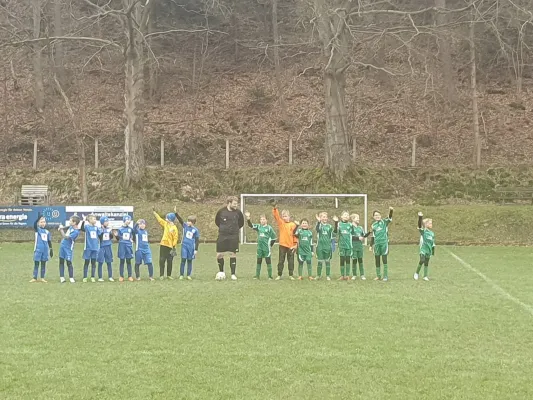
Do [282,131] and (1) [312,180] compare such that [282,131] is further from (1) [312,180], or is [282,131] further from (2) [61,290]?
(2) [61,290]

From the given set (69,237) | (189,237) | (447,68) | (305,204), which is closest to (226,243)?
(189,237)

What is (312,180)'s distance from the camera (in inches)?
1280

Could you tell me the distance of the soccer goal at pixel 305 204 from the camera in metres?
29.9

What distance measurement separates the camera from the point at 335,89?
104 ft

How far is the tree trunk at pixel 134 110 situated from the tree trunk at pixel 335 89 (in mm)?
8445

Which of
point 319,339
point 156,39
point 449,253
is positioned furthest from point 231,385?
point 156,39

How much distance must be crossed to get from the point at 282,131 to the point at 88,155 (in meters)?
10.6

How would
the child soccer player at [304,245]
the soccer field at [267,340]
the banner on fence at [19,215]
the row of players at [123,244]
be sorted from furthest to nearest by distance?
the banner on fence at [19,215], the child soccer player at [304,245], the row of players at [123,244], the soccer field at [267,340]

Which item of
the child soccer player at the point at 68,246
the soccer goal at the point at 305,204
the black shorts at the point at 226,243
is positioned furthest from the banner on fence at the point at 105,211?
the black shorts at the point at 226,243

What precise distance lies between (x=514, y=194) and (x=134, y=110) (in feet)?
57.0

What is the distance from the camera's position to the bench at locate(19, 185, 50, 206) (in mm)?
33375

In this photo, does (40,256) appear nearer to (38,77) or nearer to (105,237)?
(105,237)

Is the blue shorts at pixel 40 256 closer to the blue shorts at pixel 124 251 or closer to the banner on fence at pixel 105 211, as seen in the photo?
the blue shorts at pixel 124 251

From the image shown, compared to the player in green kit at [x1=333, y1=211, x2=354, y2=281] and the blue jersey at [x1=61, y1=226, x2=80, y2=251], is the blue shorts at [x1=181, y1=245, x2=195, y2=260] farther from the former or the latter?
the player in green kit at [x1=333, y1=211, x2=354, y2=281]
